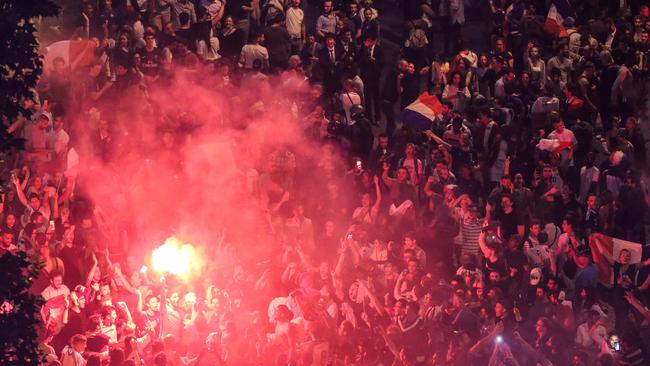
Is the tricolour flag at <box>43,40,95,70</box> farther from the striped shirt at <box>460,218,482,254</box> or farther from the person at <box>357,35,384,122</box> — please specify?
the striped shirt at <box>460,218,482,254</box>

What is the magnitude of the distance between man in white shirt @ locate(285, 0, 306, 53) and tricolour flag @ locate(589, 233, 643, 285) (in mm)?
5820

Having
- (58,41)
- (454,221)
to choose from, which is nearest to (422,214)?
(454,221)

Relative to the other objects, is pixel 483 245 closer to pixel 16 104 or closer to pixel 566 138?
pixel 566 138

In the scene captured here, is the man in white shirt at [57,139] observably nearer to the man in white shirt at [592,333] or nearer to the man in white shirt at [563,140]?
the man in white shirt at [563,140]

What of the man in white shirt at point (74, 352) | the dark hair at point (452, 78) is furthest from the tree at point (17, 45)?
the dark hair at point (452, 78)

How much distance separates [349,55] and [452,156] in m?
2.47

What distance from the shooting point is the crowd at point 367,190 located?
19188mm

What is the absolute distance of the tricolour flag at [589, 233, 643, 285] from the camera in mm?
19531

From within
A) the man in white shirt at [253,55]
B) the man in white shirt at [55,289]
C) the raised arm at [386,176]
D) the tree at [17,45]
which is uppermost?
the tree at [17,45]

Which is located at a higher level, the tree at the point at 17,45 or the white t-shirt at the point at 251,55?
the tree at the point at 17,45

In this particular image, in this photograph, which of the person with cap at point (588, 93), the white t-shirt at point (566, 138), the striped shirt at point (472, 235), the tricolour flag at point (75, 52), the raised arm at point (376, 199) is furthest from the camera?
the tricolour flag at point (75, 52)

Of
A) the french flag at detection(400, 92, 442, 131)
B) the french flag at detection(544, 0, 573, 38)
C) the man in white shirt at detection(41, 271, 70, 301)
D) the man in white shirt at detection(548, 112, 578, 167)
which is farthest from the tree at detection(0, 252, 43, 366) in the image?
the french flag at detection(544, 0, 573, 38)

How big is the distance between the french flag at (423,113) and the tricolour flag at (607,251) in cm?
310

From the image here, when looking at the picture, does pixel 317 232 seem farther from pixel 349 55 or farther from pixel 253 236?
pixel 349 55
